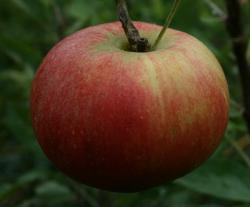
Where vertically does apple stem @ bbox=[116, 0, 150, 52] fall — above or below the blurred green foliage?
above

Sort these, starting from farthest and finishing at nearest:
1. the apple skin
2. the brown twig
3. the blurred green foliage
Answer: the blurred green foliage → the brown twig → the apple skin

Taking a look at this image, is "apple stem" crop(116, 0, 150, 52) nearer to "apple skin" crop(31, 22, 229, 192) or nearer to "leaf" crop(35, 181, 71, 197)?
"apple skin" crop(31, 22, 229, 192)

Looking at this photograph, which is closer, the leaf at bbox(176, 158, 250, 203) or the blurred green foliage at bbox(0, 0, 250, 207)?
the leaf at bbox(176, 158, 250, 203)

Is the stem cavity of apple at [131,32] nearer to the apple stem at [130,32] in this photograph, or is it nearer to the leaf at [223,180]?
the apple stem at [130,32]

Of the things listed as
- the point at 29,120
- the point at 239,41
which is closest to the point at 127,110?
the point at 239,41

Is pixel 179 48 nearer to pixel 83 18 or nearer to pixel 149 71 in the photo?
pixel 149 71

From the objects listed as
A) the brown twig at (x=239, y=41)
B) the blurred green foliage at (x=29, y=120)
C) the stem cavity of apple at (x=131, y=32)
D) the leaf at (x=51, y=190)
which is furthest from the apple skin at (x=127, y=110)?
the leaf at (x=51, y=190)

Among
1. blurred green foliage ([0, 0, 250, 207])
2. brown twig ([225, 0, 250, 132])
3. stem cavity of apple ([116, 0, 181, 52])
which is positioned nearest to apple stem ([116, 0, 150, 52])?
stem cavity of apple ([116, 0, 181, 52])

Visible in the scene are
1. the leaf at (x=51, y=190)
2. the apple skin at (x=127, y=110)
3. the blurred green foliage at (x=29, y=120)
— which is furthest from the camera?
the leaf at (x=51, y=190)
